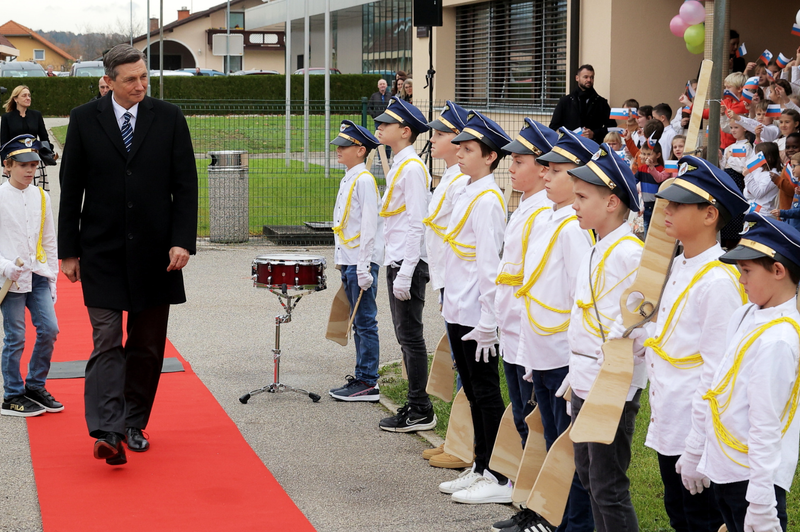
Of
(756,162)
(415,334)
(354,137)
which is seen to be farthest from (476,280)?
(756,162)

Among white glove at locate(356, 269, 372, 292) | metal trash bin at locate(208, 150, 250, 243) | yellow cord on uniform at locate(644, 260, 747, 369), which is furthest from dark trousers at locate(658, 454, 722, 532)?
metal trash bin at locate(208, 150, 250, 243)

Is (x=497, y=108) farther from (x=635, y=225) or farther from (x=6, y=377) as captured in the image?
(x=6, y=377)

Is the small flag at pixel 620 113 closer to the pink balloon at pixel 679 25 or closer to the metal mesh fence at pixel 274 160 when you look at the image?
the pink balloon at pixel 679 25

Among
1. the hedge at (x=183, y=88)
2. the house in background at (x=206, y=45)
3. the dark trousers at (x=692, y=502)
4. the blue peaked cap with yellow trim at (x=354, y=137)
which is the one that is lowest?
the dark trousers at (x=692, y=502)

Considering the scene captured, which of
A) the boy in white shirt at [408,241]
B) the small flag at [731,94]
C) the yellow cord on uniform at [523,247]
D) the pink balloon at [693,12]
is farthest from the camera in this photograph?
the pink balloon at [693,12]

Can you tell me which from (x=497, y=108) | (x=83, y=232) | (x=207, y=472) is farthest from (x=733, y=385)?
(x=497, y=108)

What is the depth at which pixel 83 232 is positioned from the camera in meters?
5.89

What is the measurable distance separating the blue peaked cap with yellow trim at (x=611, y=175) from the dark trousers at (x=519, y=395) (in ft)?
3.94

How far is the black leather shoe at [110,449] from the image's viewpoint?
556 centimetres

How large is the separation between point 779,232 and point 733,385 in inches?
21.3

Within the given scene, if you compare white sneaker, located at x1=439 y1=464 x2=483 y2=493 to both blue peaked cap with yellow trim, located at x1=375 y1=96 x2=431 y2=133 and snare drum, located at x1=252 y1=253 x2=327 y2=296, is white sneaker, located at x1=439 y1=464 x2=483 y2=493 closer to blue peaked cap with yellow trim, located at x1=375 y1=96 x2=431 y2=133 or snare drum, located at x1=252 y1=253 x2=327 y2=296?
snare drum, located at x1=252 y1=253 x2=327 y2=296

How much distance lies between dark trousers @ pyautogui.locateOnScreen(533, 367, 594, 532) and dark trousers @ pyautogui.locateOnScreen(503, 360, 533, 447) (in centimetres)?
23

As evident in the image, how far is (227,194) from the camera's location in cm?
1459

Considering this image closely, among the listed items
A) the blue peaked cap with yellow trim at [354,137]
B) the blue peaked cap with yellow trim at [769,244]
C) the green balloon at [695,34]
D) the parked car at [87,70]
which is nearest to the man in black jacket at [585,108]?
the green balloon at [695,34]
